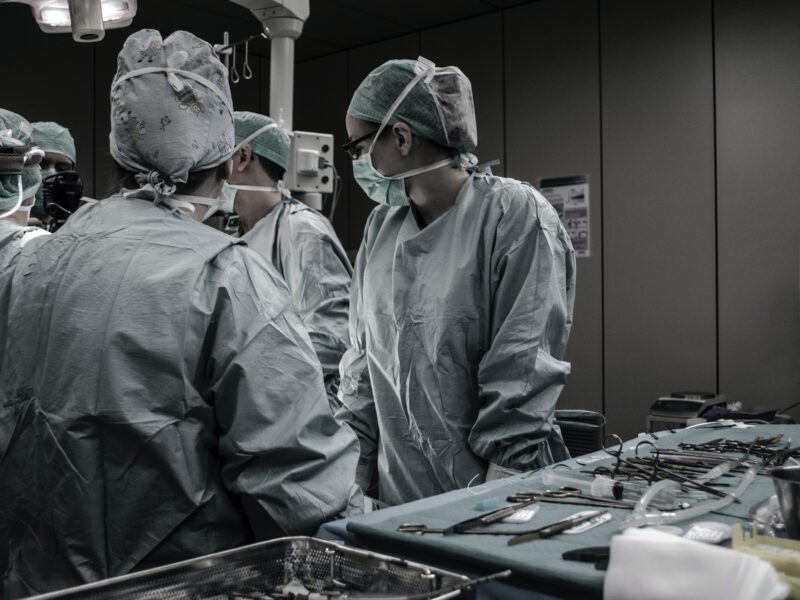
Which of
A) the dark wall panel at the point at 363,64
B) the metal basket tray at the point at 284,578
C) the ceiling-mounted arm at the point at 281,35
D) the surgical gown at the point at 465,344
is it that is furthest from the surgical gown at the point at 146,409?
the dark wall panel at the point at 363,64

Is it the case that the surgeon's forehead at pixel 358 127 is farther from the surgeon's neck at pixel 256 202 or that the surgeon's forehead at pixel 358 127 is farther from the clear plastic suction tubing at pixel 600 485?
the clear plastic suction tubing at pixel 600 485

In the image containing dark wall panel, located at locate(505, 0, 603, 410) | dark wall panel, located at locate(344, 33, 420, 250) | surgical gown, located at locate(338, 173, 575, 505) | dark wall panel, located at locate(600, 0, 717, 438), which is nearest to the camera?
surgical gown, located at locate(338, 173, 575, 505)

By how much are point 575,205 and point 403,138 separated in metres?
2.71

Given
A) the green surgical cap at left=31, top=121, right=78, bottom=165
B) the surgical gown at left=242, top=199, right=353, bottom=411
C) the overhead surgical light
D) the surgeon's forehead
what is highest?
the overhead surgical light

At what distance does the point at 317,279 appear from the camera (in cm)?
269

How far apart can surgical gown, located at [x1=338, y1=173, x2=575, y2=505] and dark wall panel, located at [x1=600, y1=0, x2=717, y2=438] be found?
7.76ft

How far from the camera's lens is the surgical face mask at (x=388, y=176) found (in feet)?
6.43

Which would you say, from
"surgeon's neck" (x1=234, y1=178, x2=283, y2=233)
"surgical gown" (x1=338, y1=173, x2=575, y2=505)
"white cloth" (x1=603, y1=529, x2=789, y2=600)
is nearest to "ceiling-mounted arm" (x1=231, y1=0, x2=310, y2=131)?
"surgeon's neck" (x1=234, y1=178, x2=283, y2=233)

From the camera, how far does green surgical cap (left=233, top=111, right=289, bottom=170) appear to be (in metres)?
2.81

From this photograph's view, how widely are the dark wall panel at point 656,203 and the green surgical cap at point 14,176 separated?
3.07 metres

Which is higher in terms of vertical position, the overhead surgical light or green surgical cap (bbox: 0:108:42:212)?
the overhead surgical light

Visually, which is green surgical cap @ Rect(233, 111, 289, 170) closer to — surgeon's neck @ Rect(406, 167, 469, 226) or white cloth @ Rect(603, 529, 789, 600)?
surgeon's neck @ Rect(406, 167, 469, 226)

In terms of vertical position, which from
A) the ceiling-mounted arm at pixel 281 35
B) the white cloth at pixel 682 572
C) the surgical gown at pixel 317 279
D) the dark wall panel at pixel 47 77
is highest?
the dark wall panel at pixel 47 77

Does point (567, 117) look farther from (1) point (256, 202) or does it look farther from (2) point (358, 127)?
(2) point (358, 127)
